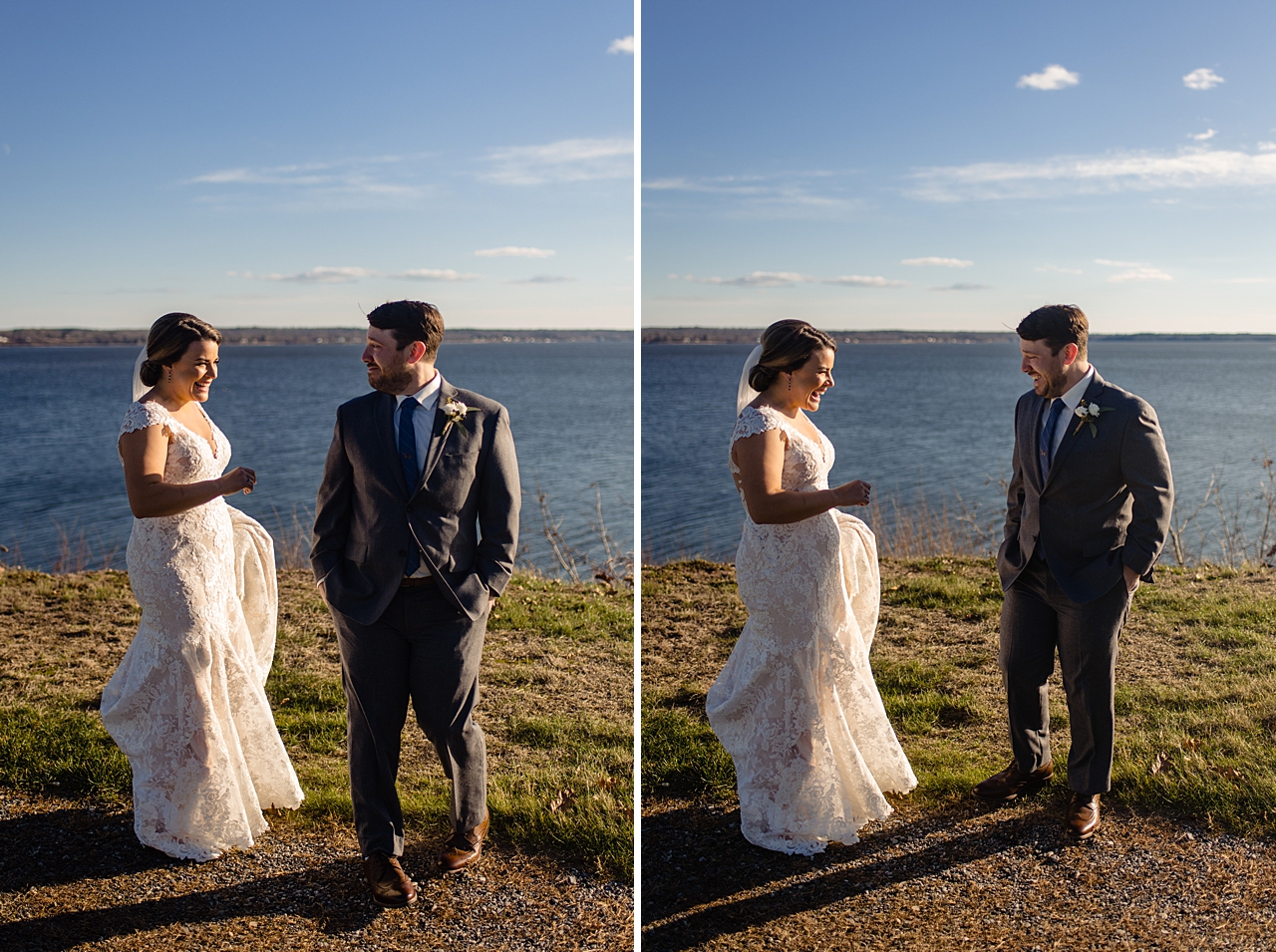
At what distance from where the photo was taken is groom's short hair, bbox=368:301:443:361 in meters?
3.55

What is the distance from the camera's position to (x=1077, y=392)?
13.2 feet

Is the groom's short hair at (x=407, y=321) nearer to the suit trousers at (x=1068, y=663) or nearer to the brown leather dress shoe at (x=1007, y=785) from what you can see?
the suit trousers at (x=1068, y=663)

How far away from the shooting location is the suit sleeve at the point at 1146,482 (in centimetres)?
386

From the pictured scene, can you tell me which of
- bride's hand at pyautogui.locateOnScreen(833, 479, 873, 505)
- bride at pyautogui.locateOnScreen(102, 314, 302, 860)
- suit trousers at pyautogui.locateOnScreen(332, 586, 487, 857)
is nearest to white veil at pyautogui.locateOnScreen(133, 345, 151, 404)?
bride at pyautogui.locateOnScreen(102, 314, 302, 860)

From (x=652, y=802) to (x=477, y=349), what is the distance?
144333 mm

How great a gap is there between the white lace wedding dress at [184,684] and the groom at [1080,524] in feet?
11.0

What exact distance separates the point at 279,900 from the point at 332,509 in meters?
1.52

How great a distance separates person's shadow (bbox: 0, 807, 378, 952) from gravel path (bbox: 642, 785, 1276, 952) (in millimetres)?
1220

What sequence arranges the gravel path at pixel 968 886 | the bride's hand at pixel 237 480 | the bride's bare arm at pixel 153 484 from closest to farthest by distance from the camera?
the gravel path at pixel 968 886 → the bride's hand at pixel 237 480 → the bride's bare arm at pixel 153 484

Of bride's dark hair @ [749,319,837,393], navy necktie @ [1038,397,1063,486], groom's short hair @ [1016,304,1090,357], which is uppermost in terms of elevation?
groom's short hair @ [1016,304,1090,357]

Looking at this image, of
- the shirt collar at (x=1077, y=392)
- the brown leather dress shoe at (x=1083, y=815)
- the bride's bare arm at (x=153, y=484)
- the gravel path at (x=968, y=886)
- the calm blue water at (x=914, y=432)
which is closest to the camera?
the gravel path at (x=968, y=886)

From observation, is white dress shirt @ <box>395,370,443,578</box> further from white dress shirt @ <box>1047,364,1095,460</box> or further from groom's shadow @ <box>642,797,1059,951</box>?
white dress shirt @ <box>1047,364,1095,460</box>

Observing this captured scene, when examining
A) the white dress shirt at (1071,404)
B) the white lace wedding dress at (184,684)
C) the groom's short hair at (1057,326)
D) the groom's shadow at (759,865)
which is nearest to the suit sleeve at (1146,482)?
the white dress shirt at (1071,404)

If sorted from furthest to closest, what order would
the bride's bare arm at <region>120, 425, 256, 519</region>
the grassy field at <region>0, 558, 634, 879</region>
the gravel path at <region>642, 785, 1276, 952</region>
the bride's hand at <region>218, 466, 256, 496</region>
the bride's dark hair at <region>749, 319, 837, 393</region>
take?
the grassy field at <region>0, 558, 634, 879</region> < the bride's dark hair at <region>749, 319, 837, 393</region> < the bride's bare arm at <region>120, 425, 256, 519</region> < the bride's hand at <region>218, 466, 256, 496</region> < the gravel path at <region>642, 785, 1276, 952</region>
